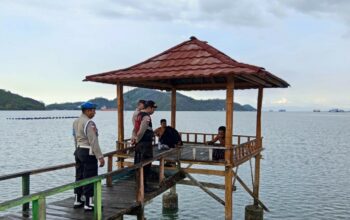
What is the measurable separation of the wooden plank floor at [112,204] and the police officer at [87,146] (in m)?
0.39

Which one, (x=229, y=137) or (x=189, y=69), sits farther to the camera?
(x=189, y=69)

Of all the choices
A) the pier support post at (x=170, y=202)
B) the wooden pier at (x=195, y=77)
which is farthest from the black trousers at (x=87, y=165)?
the pier support post at (x=170, y=202)

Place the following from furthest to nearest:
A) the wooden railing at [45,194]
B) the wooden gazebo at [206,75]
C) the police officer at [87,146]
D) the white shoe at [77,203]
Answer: the wooden gazebo at [206,75], the white shoe at [77,203], the police officer at [87,146], the wooden railing at [45,194]

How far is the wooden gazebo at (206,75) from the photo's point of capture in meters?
10.0

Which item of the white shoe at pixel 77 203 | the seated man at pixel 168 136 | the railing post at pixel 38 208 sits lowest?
the white shoe at pixel 77 203

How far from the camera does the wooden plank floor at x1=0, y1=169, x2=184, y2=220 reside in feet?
23.8

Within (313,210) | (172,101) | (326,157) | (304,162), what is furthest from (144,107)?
(326,157)

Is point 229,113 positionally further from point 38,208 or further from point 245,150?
point 38,208

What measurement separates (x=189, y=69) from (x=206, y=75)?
101 centimetres

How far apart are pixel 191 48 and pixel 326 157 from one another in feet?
96.6

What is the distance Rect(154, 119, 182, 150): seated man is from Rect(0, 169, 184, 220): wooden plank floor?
7.93 feet

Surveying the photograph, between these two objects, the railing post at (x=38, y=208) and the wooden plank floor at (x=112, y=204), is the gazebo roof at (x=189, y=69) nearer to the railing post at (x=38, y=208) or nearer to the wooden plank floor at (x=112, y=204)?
the wooden plank floor at (x=112, y=204)

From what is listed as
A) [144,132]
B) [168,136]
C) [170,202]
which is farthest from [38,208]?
[170,202]

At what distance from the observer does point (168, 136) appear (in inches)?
500
